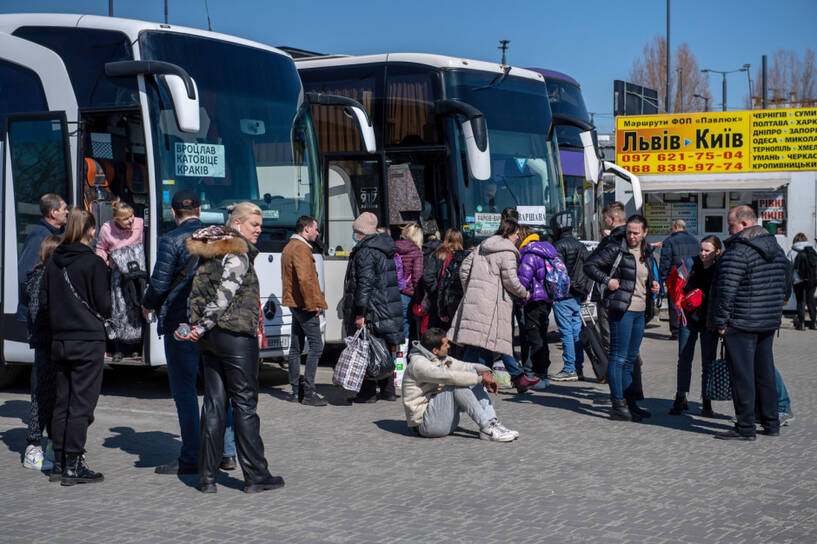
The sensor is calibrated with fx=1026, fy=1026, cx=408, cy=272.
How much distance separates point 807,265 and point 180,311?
1388cm

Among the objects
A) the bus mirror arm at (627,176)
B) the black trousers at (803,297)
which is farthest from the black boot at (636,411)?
the black trousers at (803,297)

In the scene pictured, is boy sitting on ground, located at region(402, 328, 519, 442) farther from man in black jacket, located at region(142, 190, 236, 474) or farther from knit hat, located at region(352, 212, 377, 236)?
knit hat, located at region(352, 212, 377, 236)

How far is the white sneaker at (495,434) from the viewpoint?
310 inches

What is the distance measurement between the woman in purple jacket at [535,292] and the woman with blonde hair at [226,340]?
4.52m

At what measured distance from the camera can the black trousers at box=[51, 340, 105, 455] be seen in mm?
6562

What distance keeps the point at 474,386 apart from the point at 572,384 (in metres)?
3.35

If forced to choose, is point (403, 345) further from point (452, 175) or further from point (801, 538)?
point (801, 538)

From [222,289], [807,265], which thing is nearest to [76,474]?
[222,289]

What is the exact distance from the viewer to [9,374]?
10547mm

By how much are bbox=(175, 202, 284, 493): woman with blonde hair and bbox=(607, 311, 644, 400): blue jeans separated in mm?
3663

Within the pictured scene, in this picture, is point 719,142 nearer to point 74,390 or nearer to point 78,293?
point 78,293

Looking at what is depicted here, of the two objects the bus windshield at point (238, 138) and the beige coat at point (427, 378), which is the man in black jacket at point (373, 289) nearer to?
the bus windshield at point (238, 138)

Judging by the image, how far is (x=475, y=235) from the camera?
44.7 feet

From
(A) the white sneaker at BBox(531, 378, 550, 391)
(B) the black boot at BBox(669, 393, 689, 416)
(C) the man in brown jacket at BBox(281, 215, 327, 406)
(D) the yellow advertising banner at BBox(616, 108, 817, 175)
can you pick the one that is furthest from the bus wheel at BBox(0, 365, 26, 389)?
(D) the yellow advertising banner at BBox(616, 108, 817, 175)
